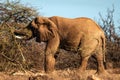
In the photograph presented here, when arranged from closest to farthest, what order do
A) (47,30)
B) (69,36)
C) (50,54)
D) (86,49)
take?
(50,54), (86,49), (47,30), (69,36)

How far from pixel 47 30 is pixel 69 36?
2.97 ft

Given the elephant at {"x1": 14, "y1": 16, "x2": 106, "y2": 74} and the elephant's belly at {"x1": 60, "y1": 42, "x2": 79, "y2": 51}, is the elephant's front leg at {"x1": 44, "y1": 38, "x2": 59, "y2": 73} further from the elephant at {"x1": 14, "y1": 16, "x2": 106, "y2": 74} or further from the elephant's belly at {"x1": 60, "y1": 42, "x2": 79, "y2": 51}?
the elephant's belly at {"x1": 60, "y1": 42, "x2": 79, "y2": 51}

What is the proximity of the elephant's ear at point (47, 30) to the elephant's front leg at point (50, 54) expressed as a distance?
197 millimetres

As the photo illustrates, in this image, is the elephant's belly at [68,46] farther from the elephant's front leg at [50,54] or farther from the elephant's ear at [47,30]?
the elephant's ear at [47,30]

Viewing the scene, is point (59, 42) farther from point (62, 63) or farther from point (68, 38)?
point (62, 63)

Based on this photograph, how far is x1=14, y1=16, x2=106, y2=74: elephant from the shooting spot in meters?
19.2

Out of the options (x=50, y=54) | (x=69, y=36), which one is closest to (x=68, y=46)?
(x=69, y=36)

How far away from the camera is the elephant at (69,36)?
19219 mm

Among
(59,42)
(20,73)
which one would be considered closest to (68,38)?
(59,42)

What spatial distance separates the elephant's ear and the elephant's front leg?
197 millimetres

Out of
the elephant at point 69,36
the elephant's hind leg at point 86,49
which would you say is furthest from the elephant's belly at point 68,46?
the elephant's hind leg at point 86,49

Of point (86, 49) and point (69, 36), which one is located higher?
point (69, 36)

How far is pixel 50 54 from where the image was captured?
18969 mm

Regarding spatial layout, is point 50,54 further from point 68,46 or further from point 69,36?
point 69,36
